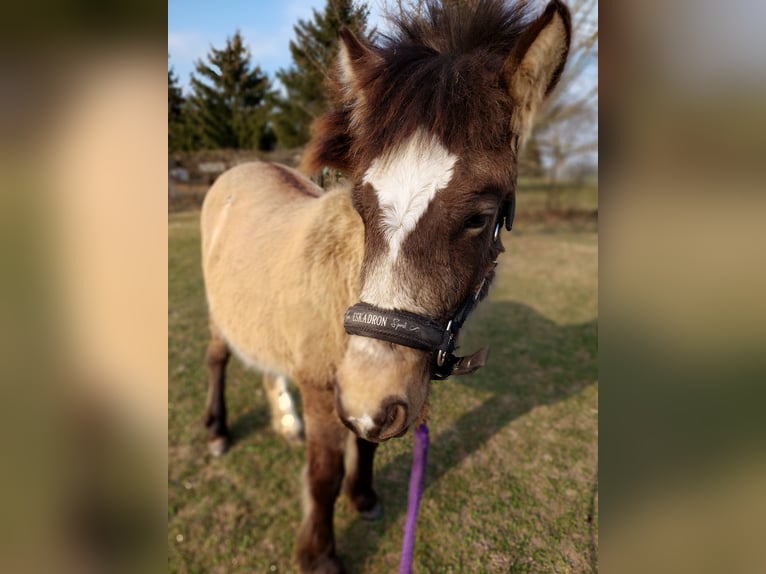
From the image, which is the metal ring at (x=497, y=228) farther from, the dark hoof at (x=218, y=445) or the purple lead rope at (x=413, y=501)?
the dark hoof at (x=218, y=445)

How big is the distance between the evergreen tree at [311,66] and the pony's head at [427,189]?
73cm

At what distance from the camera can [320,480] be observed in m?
2.46

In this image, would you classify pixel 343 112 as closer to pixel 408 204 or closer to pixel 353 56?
pixel 353 56

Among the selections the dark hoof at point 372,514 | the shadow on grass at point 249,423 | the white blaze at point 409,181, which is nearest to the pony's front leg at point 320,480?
the dark hoof at point 372,514

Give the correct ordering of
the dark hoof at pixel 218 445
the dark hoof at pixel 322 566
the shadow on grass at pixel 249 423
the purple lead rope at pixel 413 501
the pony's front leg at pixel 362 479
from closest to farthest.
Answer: the purple lead rope at pixel 413 501
the dark hoof at pixel 322 566
the pony's front leg at pixel 362 479
the dark hoof at pixel 218 445
the shadow on grass at pixel 249 423

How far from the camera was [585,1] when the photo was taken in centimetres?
339

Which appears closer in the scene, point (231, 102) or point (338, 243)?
point (338, 243)

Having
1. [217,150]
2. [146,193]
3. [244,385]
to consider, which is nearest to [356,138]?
[146,193]

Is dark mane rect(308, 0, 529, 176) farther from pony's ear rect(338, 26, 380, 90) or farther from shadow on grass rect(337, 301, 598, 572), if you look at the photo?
shadow on grass rect(337, 301, 598, 572)

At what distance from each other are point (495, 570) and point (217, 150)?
4.66 meters

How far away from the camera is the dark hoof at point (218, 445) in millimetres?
3756

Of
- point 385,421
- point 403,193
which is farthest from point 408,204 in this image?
point 385,421

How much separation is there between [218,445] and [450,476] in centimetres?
216

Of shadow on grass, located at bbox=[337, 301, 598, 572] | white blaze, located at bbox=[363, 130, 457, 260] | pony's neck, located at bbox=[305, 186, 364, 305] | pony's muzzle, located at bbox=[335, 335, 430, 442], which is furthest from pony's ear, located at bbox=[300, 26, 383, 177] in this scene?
shadow on grass, located at bbox=[337, 301, 598, 572]
